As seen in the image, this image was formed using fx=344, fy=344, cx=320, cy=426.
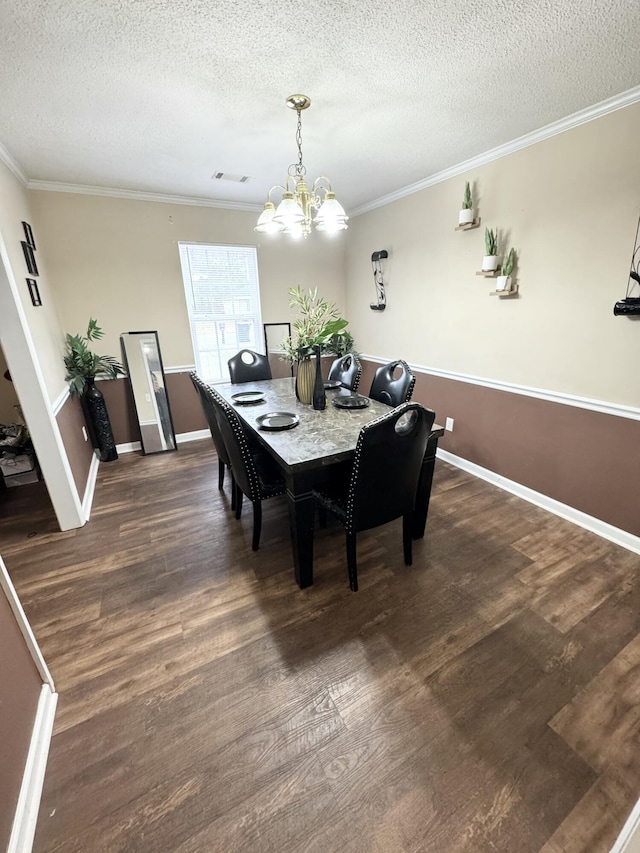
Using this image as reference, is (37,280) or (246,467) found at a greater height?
(37,280)

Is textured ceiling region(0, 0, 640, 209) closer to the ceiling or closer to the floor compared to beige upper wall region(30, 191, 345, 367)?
closer to the ceiling

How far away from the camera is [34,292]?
249 centimetres

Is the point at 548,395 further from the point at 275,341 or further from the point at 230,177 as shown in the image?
the point at 230,177

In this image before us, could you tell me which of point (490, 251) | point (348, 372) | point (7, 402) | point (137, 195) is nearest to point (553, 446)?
point (490, 251)

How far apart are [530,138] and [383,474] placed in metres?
2.50

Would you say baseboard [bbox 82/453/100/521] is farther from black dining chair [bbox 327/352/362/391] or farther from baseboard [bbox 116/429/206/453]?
black dining chair [bbox 327/352/362/391]

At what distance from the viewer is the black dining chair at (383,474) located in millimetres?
1561

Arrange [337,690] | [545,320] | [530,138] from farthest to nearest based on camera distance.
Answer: [545,320]
[530,138]
[337,690]

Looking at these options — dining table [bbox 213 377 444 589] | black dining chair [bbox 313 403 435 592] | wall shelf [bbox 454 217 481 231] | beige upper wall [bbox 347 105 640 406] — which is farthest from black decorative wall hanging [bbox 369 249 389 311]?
black dining chair [bbox 313 403 435 592]

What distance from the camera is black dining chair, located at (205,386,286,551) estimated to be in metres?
1.88

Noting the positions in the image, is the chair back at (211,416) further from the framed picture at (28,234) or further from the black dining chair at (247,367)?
the framed picture at (28,234)

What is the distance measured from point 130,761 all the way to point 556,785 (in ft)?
4.67

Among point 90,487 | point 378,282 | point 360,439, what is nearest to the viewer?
point 360,439

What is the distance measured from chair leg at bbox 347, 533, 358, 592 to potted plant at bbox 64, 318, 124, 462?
281 centimetres
